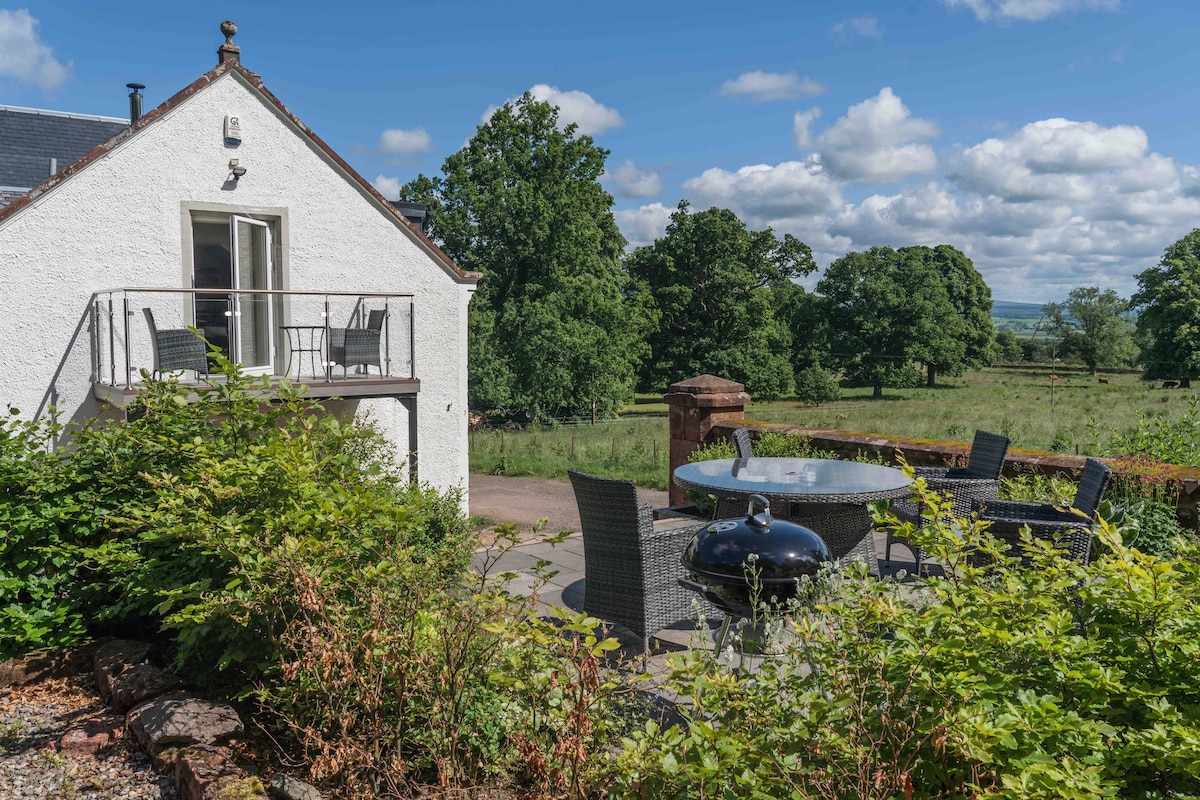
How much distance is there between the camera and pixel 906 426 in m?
26.5

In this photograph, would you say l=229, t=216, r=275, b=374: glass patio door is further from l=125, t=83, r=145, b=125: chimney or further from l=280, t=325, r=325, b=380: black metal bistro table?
l=125, t=83, r=145, b=125: chimney

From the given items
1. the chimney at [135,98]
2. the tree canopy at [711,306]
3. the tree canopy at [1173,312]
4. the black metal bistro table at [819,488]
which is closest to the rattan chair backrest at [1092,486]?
the black metal bistro table at [819,488]

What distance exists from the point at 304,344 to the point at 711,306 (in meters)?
34.1

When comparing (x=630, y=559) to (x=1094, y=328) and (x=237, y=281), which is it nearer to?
(x=237, y=281)

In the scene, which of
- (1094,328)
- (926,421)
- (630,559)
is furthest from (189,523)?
(1094,328)

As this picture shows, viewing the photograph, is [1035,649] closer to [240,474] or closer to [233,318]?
[240,474]

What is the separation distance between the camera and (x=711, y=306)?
138ft

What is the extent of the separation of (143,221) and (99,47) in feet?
22.6

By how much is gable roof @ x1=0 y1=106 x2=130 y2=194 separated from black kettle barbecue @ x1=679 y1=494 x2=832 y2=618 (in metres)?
14.0

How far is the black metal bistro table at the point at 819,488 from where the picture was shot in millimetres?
5477

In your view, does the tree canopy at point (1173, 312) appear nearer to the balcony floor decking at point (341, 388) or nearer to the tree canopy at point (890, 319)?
the tree canopy at point (890, 319)

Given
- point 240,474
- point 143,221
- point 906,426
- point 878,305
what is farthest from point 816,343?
point 240,474

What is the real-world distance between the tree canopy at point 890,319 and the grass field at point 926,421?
1.37 metres

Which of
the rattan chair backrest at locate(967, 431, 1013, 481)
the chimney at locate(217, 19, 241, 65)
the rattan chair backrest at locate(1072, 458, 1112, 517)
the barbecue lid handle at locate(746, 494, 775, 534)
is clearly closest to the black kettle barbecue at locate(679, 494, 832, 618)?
the barbecue lid handle at locate(746, 494, 775, 534)
